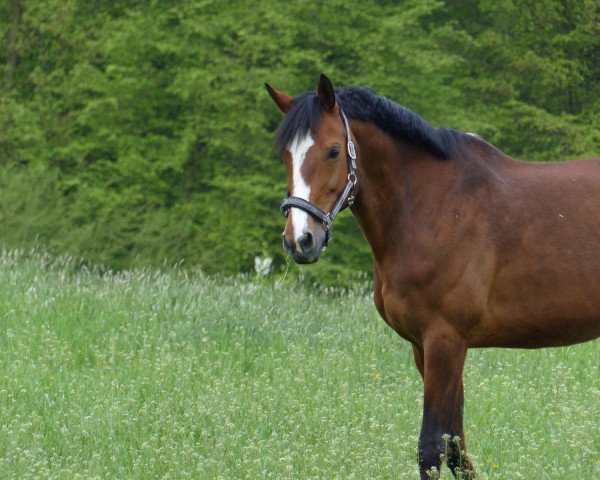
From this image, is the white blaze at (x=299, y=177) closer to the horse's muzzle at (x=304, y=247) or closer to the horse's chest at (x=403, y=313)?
the horse's muzzle at (x=304, y=247)

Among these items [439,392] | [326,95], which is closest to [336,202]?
[326,95]

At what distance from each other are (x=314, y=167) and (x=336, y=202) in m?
0.23

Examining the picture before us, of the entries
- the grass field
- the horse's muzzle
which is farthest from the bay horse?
the grass field

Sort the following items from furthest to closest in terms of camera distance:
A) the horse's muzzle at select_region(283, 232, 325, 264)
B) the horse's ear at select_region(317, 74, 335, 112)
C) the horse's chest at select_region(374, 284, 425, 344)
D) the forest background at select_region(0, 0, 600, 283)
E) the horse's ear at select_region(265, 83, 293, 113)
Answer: the forest background at select_region(0, 0, 600, 283)
the horse's ear at select_region(265, 83, 293, 113)
the horse's chest at select_region(374, 284, 425, 344)
the horse's ear at select_region(317, 74, 335, 112)
the horse's muzzle at select_region(283, 232, 325, 264)

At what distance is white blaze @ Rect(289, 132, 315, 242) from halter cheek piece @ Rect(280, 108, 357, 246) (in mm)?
29

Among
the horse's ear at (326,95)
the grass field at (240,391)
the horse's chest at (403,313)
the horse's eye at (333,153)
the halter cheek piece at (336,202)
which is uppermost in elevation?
the horse's ear at (326,95)

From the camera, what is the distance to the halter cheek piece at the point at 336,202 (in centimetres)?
512

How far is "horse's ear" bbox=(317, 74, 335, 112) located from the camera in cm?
525

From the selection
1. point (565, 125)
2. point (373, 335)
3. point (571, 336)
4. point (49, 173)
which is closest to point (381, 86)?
point (565, 125)

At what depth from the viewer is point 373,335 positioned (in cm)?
932

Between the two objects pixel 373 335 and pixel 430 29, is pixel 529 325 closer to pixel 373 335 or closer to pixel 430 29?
pixel 373 335

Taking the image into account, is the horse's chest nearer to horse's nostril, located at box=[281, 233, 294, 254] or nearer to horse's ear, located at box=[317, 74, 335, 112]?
horse's nostril, located at box=[281, 233, 294, 254]

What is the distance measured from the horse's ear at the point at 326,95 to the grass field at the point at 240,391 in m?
1.82

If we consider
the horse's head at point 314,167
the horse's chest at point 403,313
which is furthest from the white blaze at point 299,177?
the horse's chest at point 403,313
